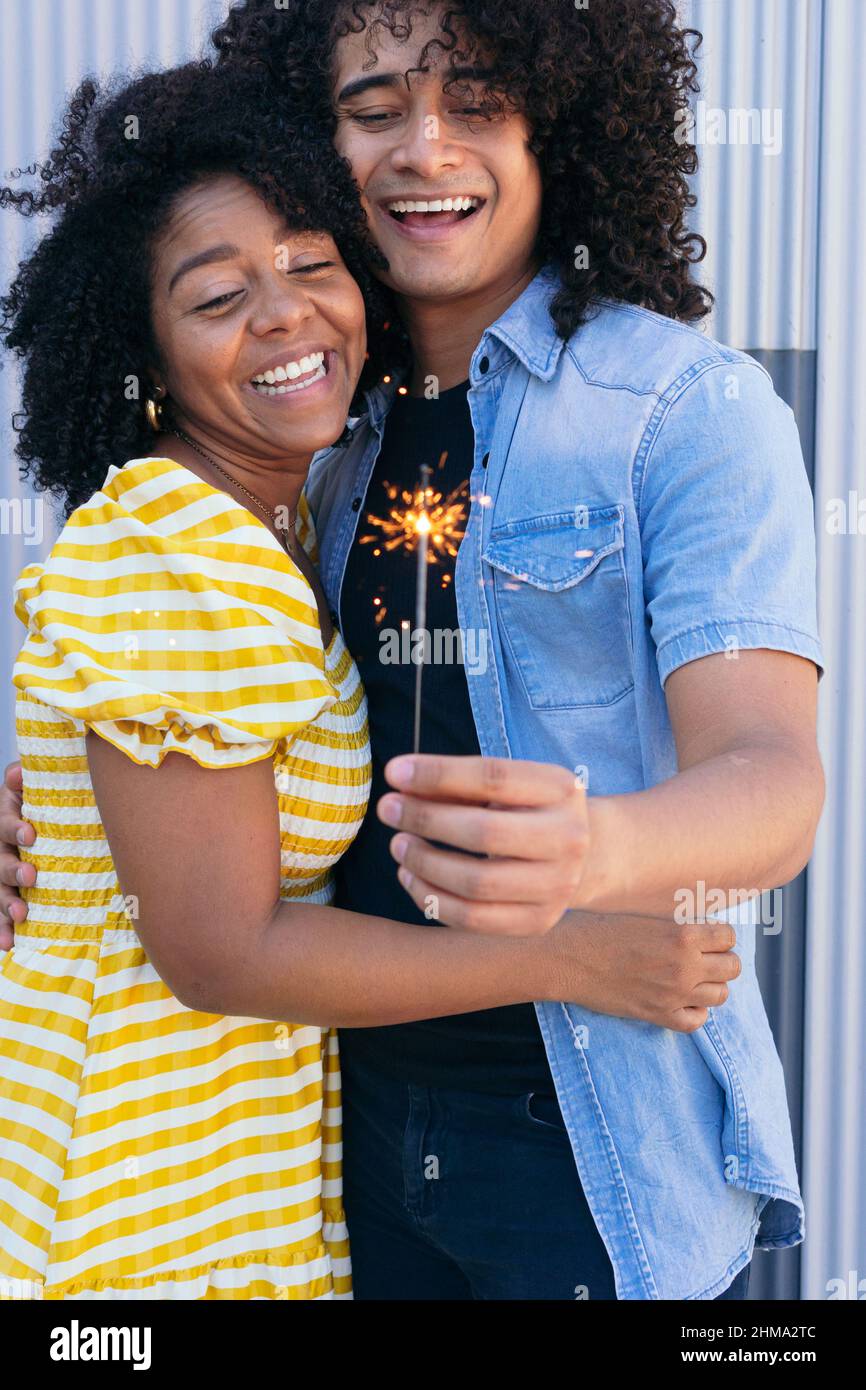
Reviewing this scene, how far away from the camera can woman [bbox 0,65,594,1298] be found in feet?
3.35

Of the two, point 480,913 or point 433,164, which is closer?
point 480,913

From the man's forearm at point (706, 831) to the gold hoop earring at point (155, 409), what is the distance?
0.76m

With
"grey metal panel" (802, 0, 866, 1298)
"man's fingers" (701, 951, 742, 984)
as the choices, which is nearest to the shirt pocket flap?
"man's fingers" (701, 951, 742, 984)

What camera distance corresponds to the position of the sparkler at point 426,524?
4.02ft

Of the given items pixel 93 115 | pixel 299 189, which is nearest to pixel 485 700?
pixel 299 189

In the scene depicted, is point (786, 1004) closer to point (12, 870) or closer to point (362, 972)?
point (362, 972)

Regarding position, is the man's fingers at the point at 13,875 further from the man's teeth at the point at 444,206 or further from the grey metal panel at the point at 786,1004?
the grey metal panel at the point at 786,1004

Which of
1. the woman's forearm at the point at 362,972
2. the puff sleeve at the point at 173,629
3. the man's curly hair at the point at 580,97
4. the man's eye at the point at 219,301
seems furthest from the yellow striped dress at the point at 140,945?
the man's curly hair at the point at 580,97

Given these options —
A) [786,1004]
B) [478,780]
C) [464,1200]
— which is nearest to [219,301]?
[478,780]

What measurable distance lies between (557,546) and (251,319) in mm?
401

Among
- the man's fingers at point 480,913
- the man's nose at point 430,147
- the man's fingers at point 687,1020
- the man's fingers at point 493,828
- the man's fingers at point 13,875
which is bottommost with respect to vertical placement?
the man's fingers at point 687,1020

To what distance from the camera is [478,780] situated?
692 mm

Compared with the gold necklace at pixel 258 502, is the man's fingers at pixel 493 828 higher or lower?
lower
